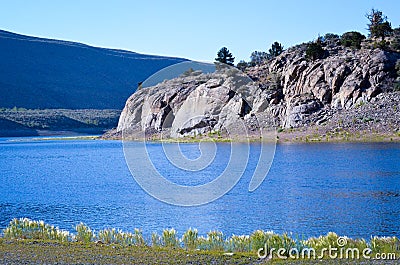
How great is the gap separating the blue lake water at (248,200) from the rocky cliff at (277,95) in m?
31.8

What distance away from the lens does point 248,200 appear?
35250 mm

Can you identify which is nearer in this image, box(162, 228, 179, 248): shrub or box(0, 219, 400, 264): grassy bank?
box(0, 219, 400, 264): grassy bank

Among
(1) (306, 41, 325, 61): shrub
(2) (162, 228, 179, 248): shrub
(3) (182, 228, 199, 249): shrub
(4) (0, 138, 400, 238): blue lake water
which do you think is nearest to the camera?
(3) (182, 228, 199, 249): shrub

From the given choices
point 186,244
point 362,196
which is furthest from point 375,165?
point 186,244

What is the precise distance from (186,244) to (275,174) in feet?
84.1

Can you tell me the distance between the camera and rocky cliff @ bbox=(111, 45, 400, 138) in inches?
3536

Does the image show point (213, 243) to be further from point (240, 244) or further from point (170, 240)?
point (170, 240)

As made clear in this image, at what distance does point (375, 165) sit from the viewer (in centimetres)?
4928

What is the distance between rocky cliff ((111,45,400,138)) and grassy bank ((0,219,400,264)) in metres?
61.0

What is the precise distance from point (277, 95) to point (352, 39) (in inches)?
594

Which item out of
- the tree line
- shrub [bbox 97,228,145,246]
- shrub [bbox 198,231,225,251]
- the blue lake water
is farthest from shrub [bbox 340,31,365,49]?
shrub [bbox 198,231,225,251]

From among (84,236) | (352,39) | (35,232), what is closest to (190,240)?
(84,236)

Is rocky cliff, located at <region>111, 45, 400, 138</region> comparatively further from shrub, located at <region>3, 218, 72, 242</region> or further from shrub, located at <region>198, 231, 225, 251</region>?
shrub, located at <region>3, 218, 72, 242</region>

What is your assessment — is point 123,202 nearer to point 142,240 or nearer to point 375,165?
point 142,240
